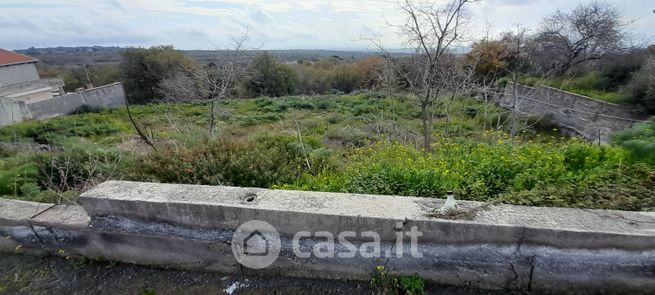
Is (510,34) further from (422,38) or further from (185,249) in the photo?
(185,249)

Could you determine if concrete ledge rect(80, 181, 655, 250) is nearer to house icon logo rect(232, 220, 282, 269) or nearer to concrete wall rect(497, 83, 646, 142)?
house icon logo rect(232, 220, 282, 269)

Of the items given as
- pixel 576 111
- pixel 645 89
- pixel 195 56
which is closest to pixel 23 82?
pixel 195 56

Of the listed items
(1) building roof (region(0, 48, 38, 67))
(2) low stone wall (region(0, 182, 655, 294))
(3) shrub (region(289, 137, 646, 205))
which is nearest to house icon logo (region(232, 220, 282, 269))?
(2) low stone wall (region(0, 182, 655, 294))

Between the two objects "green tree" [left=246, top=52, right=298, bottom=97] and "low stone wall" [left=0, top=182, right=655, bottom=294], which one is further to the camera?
"green tree" [left=246, top=52, right=298, bottom=97]

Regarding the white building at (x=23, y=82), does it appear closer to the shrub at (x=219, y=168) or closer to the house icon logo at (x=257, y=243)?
the shrub at (x=219, y=168)

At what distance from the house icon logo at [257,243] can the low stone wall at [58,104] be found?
20401 mm

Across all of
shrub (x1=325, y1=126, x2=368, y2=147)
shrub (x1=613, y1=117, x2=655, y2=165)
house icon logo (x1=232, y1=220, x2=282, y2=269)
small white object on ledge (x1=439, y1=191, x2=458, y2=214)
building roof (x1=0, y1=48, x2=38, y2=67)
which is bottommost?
shrub (x1=325, y1=126, x2=368, y2=147)

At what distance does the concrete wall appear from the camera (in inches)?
533

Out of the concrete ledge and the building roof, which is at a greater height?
the building roof

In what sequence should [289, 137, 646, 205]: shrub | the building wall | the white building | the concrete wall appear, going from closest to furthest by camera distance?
[289, 137, 646, 205]: shrub, the concrete wall, the white building, the building wall

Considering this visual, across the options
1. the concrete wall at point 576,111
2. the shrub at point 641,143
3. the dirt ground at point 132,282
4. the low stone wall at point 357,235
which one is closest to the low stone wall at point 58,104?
the dirt ground at point 132,282

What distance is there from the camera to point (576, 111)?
1523cm

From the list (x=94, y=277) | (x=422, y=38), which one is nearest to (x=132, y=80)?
(x=422, y=38)

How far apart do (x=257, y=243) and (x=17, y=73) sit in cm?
4557
